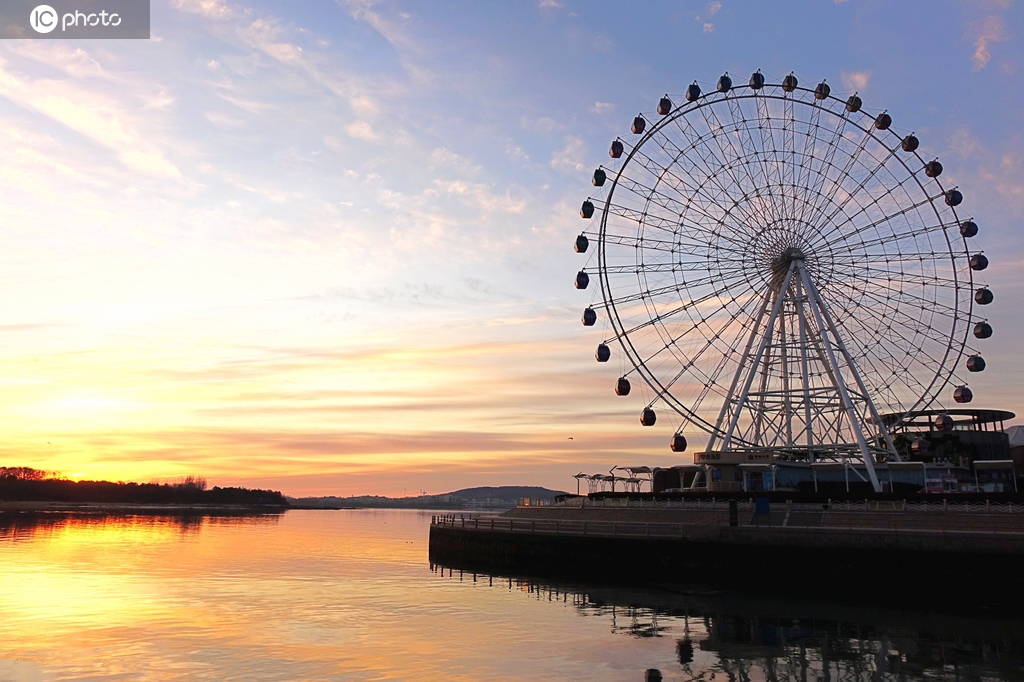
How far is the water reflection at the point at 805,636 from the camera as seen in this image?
23016mm

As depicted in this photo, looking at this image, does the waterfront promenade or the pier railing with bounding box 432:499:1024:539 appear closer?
the waterfront promenade

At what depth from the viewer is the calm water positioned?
23.2 m

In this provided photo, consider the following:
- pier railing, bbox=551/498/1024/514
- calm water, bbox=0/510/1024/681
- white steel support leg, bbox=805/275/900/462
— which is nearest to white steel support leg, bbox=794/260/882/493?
white steel support leg, bbox=805/275/900/462

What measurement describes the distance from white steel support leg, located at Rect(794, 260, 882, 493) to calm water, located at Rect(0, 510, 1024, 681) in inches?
673

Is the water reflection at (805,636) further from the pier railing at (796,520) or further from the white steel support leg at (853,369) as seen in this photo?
the white steel support leg at (853,369)

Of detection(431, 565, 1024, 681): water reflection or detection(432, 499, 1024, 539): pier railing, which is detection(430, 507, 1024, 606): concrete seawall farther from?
detection(431, 565, 1024, 681): water reflection

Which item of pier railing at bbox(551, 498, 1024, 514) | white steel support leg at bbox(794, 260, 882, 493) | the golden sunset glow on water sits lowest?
the golden sunset glow on water

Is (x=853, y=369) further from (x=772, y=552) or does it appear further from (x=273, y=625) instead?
(x=273, y=625)

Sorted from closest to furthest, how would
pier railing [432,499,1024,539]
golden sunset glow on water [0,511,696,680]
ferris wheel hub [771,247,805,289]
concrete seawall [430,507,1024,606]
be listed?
1. golden sunset glow on water [0,511,696,680]
2. concrete seawall [430,507,1024,606]
3. pier railing [432,499,1024,539]
4. ferris wheel hub [771,247,805,289]

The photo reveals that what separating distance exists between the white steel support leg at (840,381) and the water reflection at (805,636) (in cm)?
1715

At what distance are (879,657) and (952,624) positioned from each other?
7747mm

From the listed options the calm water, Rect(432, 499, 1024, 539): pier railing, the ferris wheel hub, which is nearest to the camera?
the calm water

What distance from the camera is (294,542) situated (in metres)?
85.4

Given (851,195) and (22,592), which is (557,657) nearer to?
(22,592)
